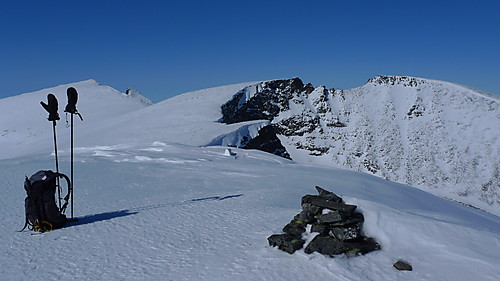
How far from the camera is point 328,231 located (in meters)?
7.20

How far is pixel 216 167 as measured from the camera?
20234 mm

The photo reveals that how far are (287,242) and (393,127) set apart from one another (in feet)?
355

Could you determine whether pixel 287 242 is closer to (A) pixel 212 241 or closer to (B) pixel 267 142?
(A) pixel 212 241

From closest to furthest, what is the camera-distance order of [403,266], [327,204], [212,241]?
[403,266]
[327,204]
[212,241]

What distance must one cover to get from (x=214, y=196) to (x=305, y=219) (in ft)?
19.3

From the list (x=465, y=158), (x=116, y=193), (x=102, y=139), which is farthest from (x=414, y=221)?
(x=465, y=158)

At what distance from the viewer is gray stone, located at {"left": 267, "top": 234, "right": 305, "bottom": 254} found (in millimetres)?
7027

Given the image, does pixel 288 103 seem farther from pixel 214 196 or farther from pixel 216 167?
pixel 214 196

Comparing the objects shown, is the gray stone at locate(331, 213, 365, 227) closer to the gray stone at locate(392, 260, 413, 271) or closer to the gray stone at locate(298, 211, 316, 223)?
the gray stone at locate(298, 211, 316, 223)

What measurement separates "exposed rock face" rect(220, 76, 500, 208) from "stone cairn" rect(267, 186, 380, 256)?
6008cm

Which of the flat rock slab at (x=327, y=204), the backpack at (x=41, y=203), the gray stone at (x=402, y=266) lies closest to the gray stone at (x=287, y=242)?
the flat rock slab at (x=327, y=204)

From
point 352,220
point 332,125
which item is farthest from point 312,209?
point 332,125

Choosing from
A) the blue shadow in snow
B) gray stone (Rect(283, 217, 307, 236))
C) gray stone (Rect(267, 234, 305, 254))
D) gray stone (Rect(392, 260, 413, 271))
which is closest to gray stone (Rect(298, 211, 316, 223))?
gray stone (Rect(283, 217, 307, 236))

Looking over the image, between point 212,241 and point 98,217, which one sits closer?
point 212,241
